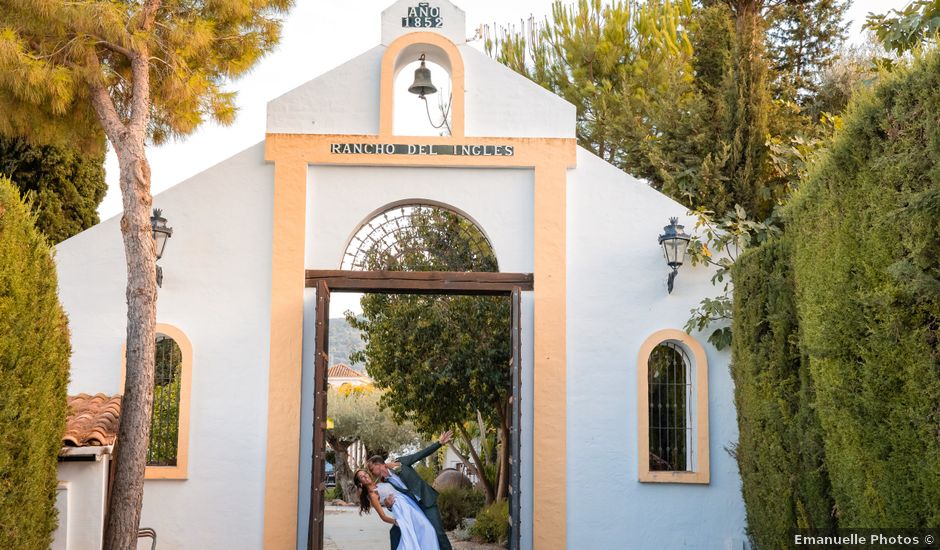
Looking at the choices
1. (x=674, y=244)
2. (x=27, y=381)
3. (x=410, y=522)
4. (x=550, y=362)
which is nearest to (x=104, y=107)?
(x=27, y=381)

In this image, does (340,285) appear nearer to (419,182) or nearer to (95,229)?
(419,182)

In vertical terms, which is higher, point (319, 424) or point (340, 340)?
point (340, 340)

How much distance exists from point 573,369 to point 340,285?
8.66 ft

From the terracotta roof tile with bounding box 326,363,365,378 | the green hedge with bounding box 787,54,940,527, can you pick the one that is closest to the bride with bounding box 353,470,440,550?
the green hedge with bounding box 787,54,940,527

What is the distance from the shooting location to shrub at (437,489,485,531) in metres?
15.7

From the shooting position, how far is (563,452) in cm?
1031

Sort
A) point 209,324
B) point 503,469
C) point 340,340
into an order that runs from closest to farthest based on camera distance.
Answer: point 209,324 < point 503,469 < point 340,340

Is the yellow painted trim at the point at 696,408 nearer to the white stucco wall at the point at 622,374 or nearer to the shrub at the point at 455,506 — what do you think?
the white stucco wall at the point at 622,374

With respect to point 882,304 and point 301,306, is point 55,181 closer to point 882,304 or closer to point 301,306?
point 301,306

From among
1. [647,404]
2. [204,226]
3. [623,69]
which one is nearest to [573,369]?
[647,404]

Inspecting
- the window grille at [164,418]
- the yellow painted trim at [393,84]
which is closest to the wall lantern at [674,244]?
the yellow painted trim at [393,84]

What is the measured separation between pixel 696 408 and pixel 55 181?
30.8 ft

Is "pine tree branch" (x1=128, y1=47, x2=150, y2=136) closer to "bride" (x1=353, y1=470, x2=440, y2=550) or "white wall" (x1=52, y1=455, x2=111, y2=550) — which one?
"white wall" (x1=52, y1=455, x2=111, y2=550)

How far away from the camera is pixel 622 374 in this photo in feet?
34.3
